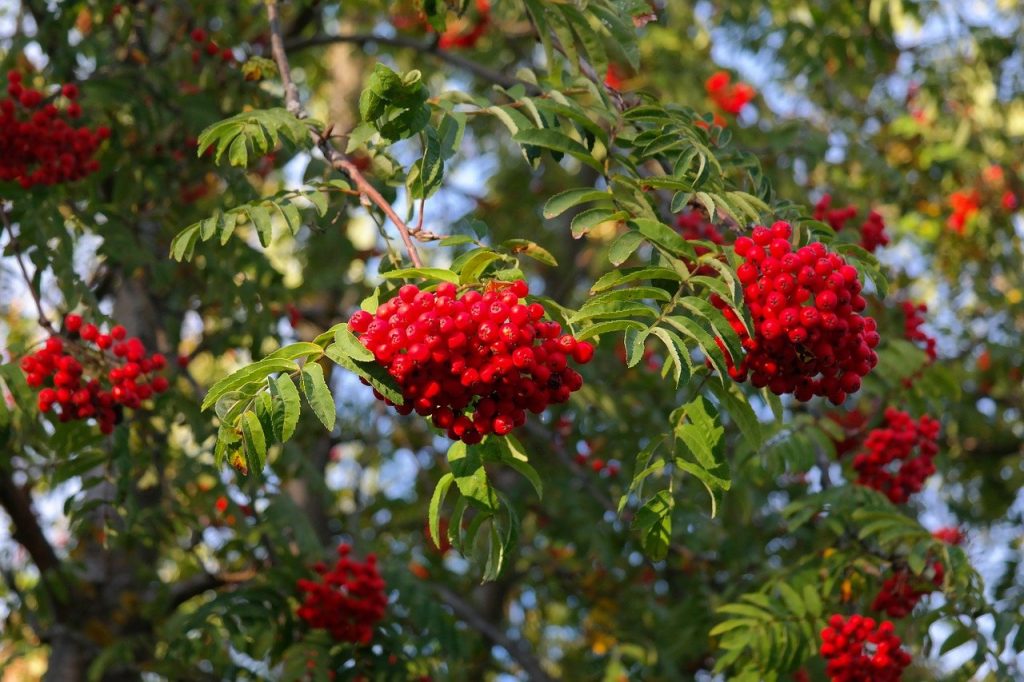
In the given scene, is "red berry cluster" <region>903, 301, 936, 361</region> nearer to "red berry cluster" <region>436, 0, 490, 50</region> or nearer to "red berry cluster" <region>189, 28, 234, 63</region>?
"red berry cluster" <region>189, 28, 234, 63</region>

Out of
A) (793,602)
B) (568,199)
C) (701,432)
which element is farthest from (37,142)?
(793,602)

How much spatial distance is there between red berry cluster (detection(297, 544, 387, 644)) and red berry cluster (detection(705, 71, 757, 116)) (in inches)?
183

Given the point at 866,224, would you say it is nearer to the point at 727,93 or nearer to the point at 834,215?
the point at 834,215

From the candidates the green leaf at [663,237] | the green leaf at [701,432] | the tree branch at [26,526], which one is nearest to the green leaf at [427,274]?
the green leaf at [663,237]

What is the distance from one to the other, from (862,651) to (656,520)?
1.32 meters

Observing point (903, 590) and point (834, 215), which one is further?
point (834, 215)

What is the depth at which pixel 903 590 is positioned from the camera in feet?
13.7

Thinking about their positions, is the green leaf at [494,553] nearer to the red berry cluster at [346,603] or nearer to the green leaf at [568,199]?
the green leaf at [568,199]

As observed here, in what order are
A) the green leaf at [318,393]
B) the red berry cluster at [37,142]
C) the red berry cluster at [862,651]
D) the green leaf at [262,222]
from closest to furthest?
the green leaf at [318,393], the green leaf at [262,222], the red berry cluster at [862,651], the red berry cluster at [37,142]

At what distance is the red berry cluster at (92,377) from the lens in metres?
3.79

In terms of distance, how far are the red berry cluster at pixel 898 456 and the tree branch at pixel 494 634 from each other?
212 centimetres

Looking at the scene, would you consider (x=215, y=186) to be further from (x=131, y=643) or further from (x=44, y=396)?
(x=44, y=396)

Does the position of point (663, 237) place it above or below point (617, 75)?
above

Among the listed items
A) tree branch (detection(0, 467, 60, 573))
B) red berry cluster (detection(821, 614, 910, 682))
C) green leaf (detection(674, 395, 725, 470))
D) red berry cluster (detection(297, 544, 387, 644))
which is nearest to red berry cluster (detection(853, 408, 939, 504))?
red berry cluster (detection(821, 614, 910, 682))
